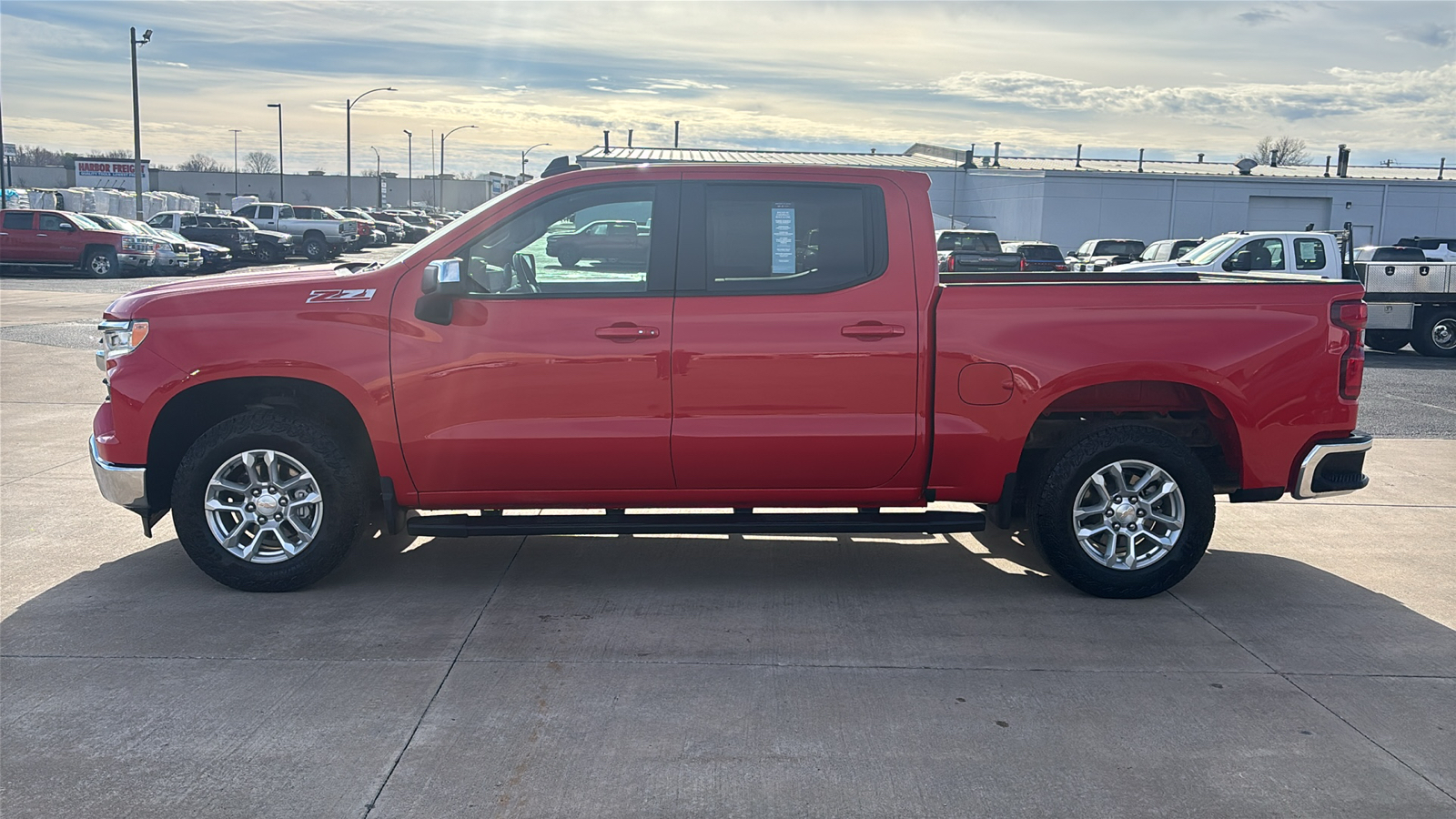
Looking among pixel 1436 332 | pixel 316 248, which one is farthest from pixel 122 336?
pixel 316 248

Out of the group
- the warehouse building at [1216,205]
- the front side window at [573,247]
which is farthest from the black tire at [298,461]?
the warehouse building at [1216,205]

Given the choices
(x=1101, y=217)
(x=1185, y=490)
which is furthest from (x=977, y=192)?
(x=1185, y=490)

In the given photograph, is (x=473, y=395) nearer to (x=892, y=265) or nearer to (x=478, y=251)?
(x=478, y=251)

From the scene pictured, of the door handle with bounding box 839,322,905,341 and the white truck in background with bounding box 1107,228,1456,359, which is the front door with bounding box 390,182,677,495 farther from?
the white truck in background with bounding box 1107,228,1456,359

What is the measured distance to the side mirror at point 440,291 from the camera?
517 centimetres

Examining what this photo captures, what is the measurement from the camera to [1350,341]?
5617 millimetres

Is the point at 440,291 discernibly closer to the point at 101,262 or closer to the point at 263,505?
the point at 263,505

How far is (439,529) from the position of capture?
5512 mm

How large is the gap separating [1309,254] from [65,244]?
29.6m

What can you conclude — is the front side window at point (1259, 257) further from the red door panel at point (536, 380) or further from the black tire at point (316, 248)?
the black tire at point (316, 248)

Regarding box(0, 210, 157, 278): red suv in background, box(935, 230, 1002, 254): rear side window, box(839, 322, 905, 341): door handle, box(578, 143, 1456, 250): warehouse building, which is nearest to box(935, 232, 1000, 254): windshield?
box(935, 230, 1002, 254): rear side window

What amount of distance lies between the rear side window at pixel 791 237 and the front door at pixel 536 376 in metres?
0.26

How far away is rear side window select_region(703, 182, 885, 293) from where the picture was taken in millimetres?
5477

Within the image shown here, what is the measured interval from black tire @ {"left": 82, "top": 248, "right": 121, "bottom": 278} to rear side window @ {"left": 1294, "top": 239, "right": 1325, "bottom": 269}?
2839 centimetres
